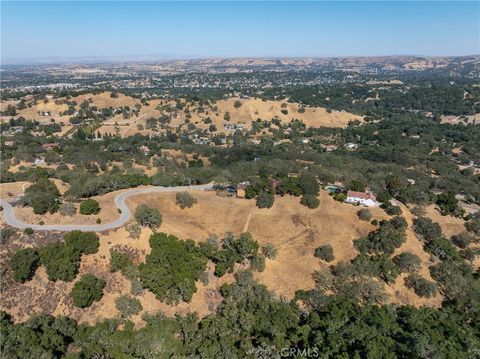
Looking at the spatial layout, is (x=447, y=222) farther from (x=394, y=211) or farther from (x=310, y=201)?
(x=310, y=201)

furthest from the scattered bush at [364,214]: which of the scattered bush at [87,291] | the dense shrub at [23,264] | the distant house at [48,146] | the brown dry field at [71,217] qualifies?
the distant house at [48,146]

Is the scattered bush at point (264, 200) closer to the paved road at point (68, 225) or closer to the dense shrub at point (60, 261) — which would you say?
the paved road at point (68, 225)

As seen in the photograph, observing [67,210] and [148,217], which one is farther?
[67,210]

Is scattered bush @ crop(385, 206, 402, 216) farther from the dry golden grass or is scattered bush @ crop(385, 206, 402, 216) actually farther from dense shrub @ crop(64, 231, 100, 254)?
the dry golden grass

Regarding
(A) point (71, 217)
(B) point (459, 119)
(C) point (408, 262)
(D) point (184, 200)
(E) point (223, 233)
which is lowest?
(B) point (459, 119)

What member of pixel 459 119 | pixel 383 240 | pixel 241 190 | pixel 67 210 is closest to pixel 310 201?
pixel 241 190

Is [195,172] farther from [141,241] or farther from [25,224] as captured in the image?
[25,224]
